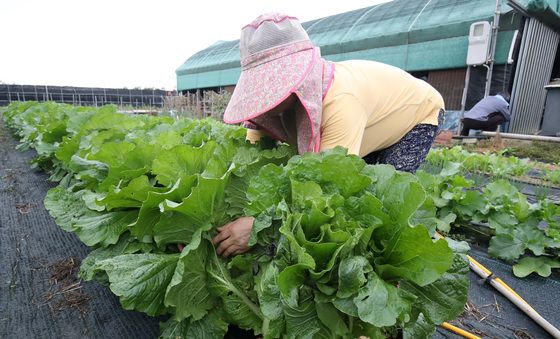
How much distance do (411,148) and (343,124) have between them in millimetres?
909

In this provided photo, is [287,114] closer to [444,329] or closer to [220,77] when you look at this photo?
[444,329]

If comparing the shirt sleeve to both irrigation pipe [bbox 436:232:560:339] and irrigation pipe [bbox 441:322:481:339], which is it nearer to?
irrigation pipe [bbox 436:232:560:339]

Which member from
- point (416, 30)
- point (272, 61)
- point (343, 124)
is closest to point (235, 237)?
point (343, 124)

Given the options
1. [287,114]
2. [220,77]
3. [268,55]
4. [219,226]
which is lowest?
[220,77]

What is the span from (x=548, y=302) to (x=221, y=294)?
7.31ft

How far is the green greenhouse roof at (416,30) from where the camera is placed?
33.9 feet

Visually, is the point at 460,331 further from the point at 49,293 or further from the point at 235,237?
the point at 49,293

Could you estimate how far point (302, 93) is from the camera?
62.7 inches

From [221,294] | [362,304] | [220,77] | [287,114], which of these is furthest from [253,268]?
[220,77]

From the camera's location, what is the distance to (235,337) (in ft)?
5.50

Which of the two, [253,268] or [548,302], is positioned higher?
[253,268]

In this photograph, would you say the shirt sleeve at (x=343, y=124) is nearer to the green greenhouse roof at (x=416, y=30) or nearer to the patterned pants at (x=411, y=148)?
the patterned pants at (x=411, y=148)

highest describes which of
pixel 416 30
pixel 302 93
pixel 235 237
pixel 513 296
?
pixel 416 30

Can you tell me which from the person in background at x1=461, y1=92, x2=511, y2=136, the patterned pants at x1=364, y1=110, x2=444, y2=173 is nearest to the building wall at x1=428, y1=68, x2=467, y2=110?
the person in background at x1=461, y1=92, x2=511, y2=136
